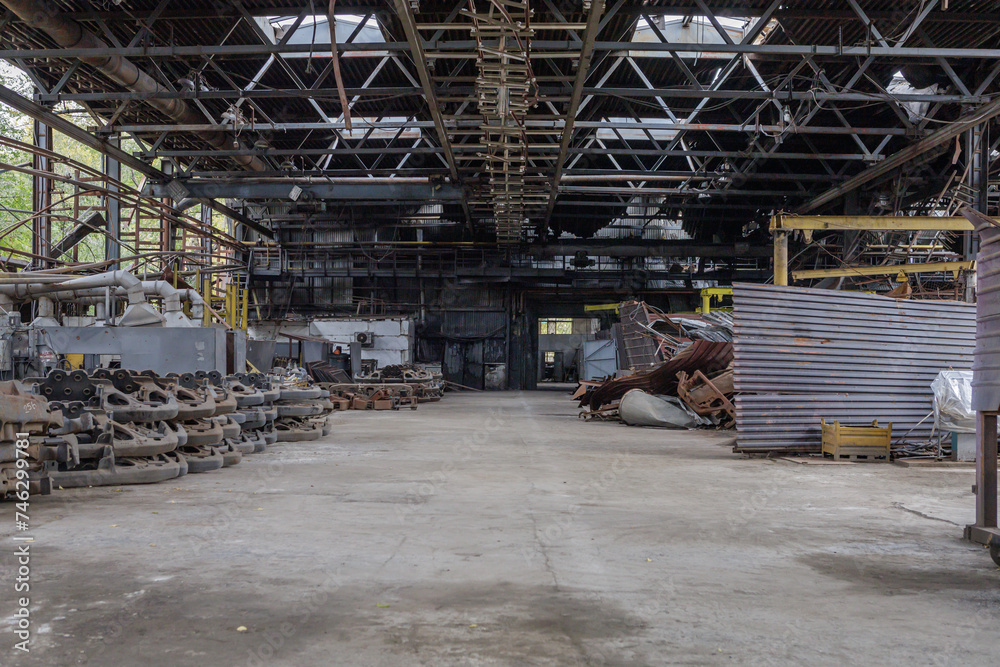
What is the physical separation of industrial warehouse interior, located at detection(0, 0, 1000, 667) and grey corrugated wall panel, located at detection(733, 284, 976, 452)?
5cm

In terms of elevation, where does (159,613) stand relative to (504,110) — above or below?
below

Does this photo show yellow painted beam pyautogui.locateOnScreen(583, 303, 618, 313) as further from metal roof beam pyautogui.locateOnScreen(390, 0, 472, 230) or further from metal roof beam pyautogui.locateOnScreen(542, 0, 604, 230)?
metal roof beam pyautogui.locateOnScreen(390, 0, 472, 230)

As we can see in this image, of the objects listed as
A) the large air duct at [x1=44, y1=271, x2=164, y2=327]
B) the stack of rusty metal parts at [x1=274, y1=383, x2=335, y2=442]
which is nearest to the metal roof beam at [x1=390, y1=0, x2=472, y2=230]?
the stack of rusty metal parts at [x1=274, y1=383, x2=335, y2=442]

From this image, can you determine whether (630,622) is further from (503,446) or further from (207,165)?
(207,165)

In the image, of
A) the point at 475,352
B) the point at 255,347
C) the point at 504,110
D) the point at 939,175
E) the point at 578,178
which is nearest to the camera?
the point at 504,110

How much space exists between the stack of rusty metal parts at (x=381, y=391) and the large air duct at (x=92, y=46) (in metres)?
7.36

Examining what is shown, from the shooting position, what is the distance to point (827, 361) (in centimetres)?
1033

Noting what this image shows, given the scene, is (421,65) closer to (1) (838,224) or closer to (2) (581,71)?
(2) (581,71)

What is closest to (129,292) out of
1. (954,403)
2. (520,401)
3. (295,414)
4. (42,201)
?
(295,414)

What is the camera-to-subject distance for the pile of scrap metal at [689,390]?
47.1 feet

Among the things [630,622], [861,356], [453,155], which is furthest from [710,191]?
[630,622]

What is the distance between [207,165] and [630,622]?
19373 millimetres

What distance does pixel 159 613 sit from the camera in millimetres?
3359

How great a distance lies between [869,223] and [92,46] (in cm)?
1331
